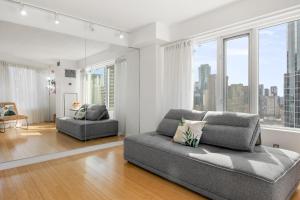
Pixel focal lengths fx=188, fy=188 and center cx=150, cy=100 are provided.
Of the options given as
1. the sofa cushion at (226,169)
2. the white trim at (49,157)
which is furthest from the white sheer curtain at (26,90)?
the sofa cushion at (226,169)

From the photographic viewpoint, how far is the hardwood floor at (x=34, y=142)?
2.98m

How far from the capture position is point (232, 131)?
2418 mm

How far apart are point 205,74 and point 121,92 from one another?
191cm

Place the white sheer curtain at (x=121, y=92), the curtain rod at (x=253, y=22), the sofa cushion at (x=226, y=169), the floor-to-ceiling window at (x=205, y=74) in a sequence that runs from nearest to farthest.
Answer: the sofa cushion at (x=226, y=169) < the curtain rod at (x=253, y=22) < the floor-to-ceiling window at (x=205, y=74) < the white sheer curtain at (x=121, y=92)

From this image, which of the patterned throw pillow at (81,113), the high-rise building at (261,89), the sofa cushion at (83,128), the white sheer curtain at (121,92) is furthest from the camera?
the white sheer curtain at (121,92)

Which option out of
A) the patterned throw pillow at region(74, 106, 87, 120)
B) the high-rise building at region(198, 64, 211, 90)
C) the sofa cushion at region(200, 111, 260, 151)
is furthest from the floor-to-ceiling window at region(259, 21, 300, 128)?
the patterned throw pillow at region(74, 106, 87, 120)

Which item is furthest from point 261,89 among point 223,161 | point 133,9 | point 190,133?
point 133,9

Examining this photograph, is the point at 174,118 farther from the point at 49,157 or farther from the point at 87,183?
the point at 49,157

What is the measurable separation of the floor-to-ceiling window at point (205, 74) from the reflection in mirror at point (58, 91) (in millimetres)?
1450

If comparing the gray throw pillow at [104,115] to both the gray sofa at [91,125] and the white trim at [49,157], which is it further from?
the white trim at [49,157]

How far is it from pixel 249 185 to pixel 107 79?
3249 millimetres

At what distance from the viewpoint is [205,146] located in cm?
255

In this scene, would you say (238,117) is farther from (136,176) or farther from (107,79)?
(107,79)

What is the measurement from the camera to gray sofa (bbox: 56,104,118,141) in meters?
3.72
